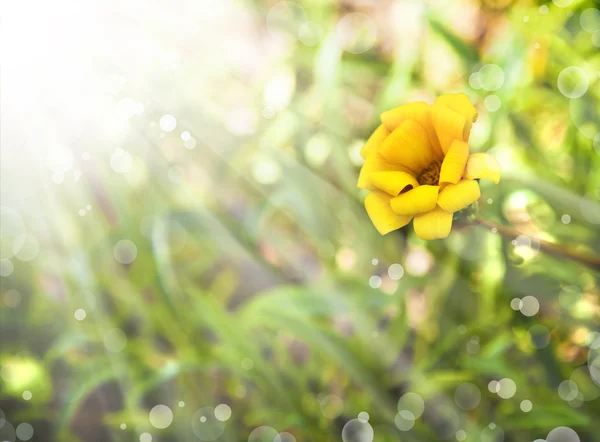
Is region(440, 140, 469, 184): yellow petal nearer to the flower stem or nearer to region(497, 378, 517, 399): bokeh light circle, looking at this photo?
the flower stem

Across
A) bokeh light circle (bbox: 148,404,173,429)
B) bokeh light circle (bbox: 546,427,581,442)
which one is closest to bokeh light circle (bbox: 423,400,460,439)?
bokeh light circle (bbox: 546,427,581,442)

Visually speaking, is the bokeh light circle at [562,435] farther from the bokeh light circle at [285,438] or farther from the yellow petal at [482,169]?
the yellow petal at [482,169]

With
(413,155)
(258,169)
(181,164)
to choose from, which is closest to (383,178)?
(413,155)

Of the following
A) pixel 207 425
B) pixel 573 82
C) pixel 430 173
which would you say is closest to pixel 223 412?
pixel 207 425

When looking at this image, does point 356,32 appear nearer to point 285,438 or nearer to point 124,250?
point 124,250

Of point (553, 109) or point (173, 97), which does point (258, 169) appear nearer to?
point (173, 97)
